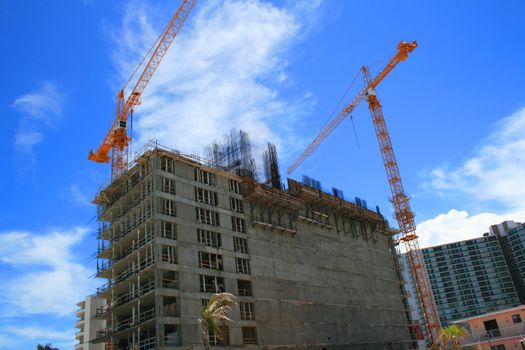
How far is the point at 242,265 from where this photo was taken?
206ft

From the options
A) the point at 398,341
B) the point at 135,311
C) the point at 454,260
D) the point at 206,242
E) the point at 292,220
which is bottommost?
the point at 398,341

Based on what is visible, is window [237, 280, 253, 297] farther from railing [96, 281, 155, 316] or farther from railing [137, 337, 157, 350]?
railing [137, 337, 157, 350]

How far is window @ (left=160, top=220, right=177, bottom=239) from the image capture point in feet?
185

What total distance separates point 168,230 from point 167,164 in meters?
8.88

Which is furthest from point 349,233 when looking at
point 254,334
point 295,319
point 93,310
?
point 93,310

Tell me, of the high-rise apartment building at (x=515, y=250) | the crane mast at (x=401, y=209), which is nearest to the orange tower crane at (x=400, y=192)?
the crane mast at (x=401, y=209)

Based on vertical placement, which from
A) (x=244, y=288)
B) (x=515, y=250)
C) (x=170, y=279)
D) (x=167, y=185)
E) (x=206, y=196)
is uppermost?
(x=515, y=250)

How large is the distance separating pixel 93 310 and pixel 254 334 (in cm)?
5648

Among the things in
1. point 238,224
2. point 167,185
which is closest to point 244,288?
point 238,224

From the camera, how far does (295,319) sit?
6488 cm

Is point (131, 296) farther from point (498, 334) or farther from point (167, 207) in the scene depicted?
point (498, 334)

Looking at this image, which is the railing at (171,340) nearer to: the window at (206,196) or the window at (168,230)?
the window at (168,230)

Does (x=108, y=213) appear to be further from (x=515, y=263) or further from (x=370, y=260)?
(x=515, y=263)

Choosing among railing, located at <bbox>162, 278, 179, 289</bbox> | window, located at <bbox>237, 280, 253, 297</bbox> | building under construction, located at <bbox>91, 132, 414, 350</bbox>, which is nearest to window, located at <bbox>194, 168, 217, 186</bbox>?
building under construction, located at <bbox>91, 132, 414, 350</bbox>
